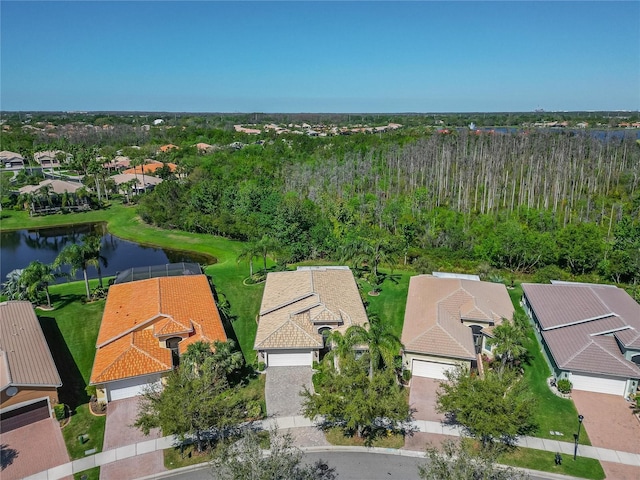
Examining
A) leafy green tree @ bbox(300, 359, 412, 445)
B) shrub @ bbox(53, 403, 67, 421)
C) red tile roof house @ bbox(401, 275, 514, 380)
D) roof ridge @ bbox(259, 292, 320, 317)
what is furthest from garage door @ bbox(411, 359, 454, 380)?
shrub @ bbox(53, 403, 67, 421)

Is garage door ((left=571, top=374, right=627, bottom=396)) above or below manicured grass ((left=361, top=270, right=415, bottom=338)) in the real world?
below

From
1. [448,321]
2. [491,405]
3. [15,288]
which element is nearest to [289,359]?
[448,321]

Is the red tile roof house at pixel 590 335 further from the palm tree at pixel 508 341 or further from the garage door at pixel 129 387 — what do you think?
the garage door at pixel 129 387

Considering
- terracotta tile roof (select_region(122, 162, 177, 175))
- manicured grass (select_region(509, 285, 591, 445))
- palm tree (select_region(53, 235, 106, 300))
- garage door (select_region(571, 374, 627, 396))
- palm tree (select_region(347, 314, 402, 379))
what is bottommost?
manicured grass (select_region(509, 285, 591, 445))

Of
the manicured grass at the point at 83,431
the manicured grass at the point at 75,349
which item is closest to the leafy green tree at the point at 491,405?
the manicured grass at the point at 83,431

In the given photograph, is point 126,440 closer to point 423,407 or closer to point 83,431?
point 83,431

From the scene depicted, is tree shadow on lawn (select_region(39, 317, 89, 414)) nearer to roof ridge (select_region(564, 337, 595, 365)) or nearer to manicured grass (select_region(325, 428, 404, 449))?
manicured grass (select_region(325, 428, 404, 449))

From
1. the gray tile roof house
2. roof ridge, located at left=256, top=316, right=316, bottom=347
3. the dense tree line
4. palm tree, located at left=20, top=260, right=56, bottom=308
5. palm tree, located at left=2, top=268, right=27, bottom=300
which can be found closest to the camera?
roof ridge, located at left=256, top=316, right=316, bottom=347

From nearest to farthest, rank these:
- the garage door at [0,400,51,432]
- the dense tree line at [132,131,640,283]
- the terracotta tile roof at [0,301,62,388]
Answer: the garage door at [0,400,51,432]
the terracotta tile roof at [0,301,62,388]
the dense tree line at [132,131,640,283]
